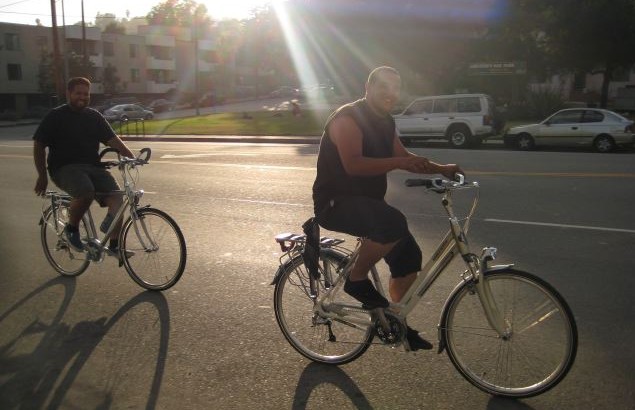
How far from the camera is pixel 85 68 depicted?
2164 inches

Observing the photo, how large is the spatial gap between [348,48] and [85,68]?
1159 inches

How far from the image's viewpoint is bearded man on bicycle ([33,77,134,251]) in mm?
5406

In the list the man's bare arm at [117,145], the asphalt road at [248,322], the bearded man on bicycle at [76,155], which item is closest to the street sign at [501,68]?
the asphalt road at [248,322]

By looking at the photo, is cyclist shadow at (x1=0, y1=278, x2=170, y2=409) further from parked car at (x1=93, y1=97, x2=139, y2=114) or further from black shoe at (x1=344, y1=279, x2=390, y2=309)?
parked car at (x1=93, y1=97, x2=139, y2=114)

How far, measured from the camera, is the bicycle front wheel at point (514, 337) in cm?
330

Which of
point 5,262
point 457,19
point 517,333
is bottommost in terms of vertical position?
point 5,262

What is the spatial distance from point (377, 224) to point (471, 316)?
2.36 feet

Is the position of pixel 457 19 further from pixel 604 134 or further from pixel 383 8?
pixel 604 134

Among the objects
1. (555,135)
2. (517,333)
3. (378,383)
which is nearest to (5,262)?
(378,383)

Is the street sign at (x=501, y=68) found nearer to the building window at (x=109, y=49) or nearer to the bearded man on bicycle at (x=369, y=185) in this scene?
the bearded man on bicycle at (x=369, y=185)

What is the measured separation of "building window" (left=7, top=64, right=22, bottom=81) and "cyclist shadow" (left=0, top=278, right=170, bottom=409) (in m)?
64.1

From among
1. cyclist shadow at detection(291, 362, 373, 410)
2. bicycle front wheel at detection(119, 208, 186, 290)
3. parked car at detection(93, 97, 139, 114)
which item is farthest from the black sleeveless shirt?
parked car at detection(93, 97, 139, 114)

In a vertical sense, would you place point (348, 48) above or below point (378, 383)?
above

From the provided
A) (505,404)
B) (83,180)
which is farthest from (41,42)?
(505,404)
